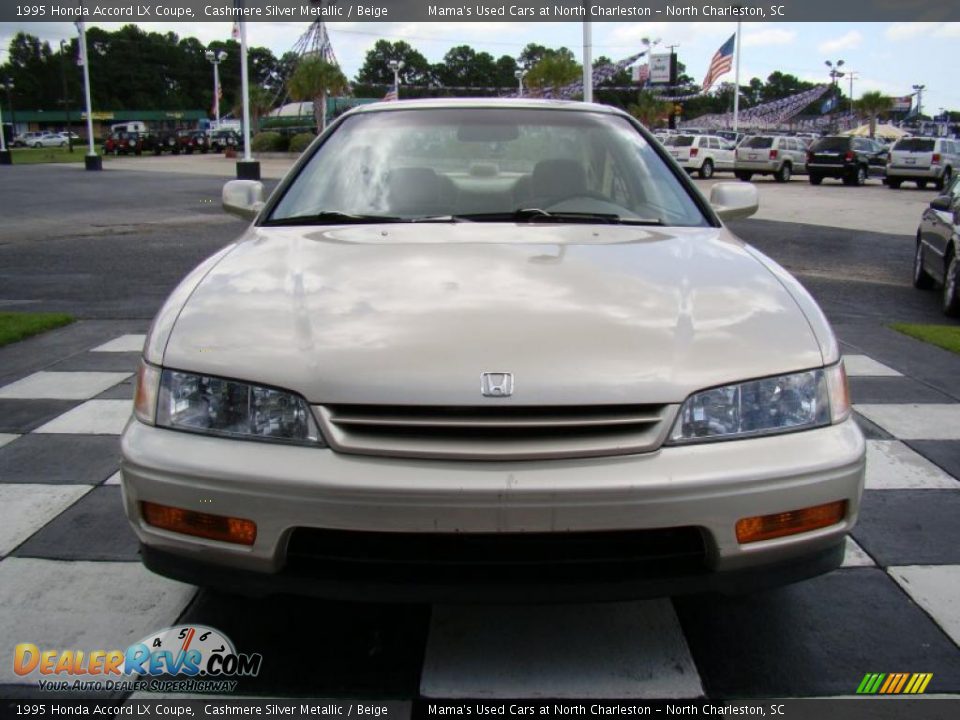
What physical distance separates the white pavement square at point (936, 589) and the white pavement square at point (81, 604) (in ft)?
7.24

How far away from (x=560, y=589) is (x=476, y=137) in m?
2.11

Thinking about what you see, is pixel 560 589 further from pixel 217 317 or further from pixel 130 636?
pixel 130 636

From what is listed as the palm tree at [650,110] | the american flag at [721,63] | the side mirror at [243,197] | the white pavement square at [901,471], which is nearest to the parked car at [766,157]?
the american flag at [721,63]

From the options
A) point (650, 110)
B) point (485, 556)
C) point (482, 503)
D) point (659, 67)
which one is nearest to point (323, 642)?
point (485, 556)

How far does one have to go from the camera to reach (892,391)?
5000mm

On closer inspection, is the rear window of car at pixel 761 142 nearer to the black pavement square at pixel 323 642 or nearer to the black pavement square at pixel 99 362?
the black pavement square at pixel 99 362

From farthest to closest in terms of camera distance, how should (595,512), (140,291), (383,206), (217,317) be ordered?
(140,291) → (383,206) → (217,317) → (595,512)

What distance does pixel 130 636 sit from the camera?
246 centimetres

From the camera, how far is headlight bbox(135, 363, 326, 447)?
2.06 metres

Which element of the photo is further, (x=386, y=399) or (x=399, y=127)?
(x=399, y=127)

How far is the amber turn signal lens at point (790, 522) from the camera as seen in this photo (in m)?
2.03

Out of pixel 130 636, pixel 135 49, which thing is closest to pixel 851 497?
pixel 130 636

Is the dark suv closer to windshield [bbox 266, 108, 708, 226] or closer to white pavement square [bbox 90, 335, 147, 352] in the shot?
white pavement square [bbox 90, 335, 147, 352]

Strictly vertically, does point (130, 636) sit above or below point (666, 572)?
below
